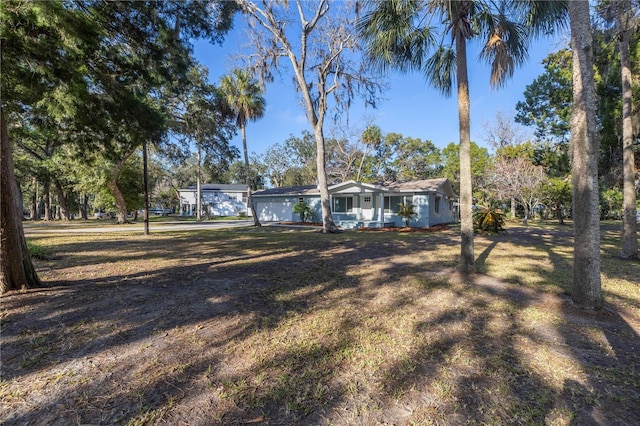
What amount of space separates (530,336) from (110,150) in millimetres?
9783

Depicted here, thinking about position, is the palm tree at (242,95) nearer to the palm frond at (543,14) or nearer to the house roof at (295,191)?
the house roof at (295,191)

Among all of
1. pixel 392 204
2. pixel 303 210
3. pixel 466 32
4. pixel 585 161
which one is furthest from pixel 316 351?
pixel 303 210

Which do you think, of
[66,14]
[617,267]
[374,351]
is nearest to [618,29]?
[617,267]

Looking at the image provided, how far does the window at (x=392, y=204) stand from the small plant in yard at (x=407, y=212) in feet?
3.77

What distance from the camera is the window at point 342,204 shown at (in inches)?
811

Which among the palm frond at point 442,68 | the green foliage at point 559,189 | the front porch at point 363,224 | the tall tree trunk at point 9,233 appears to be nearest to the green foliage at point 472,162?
the green foliage at point 559,189

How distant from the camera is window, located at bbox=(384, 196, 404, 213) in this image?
19062 mm

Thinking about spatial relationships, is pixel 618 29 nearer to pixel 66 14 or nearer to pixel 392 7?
pixel 392 7

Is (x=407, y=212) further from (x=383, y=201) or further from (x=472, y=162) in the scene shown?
(x=472, y=162)

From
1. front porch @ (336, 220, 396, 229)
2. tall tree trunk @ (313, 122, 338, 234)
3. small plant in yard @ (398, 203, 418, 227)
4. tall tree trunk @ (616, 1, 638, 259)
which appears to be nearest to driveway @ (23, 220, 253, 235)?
front porch @ (336, 220, 396, 229)

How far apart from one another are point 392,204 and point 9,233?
59.3ft

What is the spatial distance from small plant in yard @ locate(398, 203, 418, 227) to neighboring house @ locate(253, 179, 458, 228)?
41 cm

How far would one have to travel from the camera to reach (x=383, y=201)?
18344 mm

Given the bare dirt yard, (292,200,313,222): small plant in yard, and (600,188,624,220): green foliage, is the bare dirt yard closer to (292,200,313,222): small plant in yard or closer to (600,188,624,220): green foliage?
(292,200,313,222): small plant in yard
